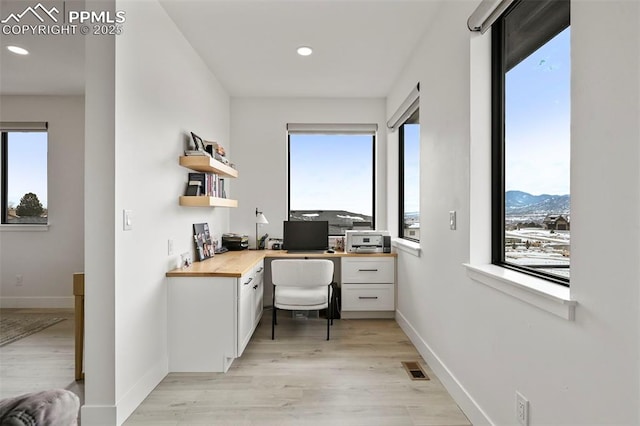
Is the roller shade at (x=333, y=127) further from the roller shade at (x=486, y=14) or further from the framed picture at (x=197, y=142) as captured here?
the roller shade at (x=486, y=14)

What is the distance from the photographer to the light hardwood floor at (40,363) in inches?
87.6

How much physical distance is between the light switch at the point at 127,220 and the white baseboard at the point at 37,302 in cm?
300

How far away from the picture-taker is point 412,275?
3.08 metres

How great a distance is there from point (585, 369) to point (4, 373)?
11.4 feet

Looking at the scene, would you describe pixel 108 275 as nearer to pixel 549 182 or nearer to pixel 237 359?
pixel 237 359

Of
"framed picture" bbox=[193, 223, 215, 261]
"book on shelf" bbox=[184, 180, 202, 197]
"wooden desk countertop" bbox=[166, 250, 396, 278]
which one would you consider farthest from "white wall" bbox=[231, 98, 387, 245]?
"book on shelf" bbox=[184, 180, 202, 197]

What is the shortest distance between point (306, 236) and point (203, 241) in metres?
1.30

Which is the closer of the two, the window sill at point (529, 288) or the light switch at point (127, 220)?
the window sill at point (529, 288)

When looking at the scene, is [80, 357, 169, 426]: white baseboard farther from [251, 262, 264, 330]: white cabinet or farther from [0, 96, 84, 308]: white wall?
[0, 96, 84, 308]: white wall

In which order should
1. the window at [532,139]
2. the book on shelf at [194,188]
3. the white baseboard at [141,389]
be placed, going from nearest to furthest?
the window at [532,139], the white baseboard at [141,389], the book on shelf at [194,188]

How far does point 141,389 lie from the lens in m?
2.06

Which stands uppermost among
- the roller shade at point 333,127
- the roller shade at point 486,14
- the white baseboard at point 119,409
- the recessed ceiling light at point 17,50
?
the recessed ceiling light at point 17,50

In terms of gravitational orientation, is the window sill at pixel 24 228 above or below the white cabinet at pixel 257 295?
above

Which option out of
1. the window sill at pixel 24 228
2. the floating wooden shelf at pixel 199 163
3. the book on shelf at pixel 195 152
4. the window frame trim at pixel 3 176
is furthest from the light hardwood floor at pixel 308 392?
the window frame trim at pixel 3 176
